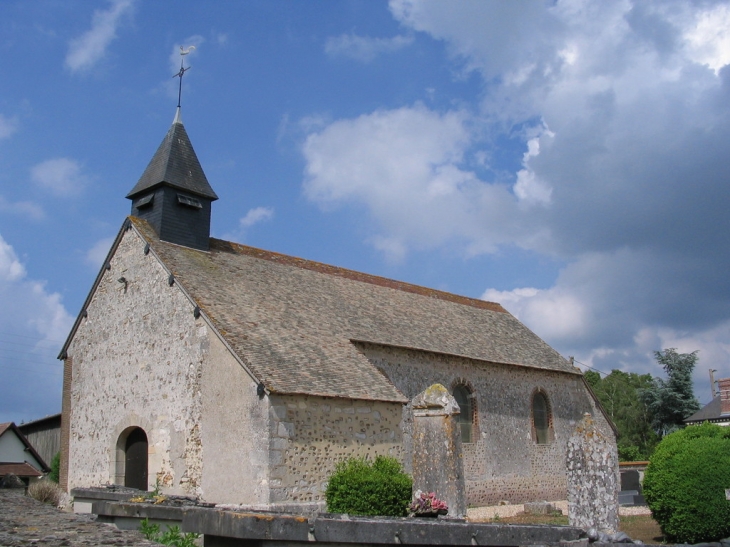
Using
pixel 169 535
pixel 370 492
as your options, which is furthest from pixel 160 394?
pixel 169 535

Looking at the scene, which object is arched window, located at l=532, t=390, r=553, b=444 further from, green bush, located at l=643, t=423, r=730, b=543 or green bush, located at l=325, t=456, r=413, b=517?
green bush, located at l=325, t=456, r=413, b=517

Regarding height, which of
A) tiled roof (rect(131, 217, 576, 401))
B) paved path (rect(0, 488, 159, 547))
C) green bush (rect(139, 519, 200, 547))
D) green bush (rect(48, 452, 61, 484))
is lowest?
green bush (rect(48, 452, 61, 484))

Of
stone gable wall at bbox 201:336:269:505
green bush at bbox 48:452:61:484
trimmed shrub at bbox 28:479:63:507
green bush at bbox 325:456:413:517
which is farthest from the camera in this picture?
green bush at bbox 48:452:61:484

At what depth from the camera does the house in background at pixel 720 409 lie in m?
31.9

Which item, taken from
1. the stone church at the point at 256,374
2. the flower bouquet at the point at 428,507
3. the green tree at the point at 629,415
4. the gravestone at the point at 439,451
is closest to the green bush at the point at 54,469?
the stone church at the point at 256,374

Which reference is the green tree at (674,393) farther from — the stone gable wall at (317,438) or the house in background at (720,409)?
the stone gable wall at (317,438)

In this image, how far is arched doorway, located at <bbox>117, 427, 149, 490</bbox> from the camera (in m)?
17.2

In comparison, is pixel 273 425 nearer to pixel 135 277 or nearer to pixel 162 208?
pixel 135 277

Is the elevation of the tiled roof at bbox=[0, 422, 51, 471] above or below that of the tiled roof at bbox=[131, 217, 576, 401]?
below

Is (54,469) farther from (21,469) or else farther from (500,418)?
(500,418)

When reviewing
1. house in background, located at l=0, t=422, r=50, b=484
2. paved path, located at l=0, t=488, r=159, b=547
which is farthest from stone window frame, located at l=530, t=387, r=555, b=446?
paved path, located at l=0, t=488, r=159, b=547

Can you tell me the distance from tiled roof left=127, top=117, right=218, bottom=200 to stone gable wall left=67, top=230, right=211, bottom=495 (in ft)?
5.91

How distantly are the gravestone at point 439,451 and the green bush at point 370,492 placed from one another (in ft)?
6.79

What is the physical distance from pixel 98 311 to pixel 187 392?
5.31 m
